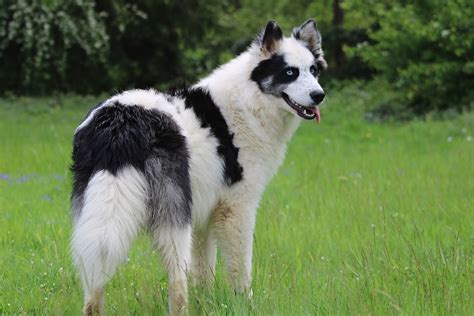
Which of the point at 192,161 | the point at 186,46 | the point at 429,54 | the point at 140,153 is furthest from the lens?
the point at 186,46

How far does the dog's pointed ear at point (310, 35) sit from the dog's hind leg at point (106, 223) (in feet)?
6.62

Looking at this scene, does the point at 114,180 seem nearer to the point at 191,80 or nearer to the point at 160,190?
the point at 160,190

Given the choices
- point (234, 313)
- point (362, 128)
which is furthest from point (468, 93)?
point (234, 313)

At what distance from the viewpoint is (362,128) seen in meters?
14.3

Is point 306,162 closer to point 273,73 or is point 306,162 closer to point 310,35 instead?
point 310,35

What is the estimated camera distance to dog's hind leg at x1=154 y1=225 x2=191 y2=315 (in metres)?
4.26

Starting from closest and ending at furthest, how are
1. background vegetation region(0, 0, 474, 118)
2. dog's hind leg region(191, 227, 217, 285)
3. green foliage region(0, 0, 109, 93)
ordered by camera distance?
dog's hind leg region(191, 227, 217, 285) → background vegetation region(0, 0, 474, 118) → green foliage region(0, 0, 109, 93)

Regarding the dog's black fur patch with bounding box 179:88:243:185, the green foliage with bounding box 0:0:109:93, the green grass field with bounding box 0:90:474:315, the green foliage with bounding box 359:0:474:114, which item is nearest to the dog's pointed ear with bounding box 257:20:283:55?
the dog's black fur patch with bounding box 179:88:243:185

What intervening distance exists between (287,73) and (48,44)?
52.1 ft

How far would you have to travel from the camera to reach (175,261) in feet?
14.0

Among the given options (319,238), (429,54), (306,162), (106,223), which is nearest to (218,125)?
(106,223)

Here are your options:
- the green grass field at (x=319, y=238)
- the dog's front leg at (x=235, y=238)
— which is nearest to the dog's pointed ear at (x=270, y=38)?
the dog's front leg at (x=235, y=238)

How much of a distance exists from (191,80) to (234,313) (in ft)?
61.7

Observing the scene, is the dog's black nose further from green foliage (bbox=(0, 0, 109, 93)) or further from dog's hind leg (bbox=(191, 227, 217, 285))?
green foliage (bbox=(0, 0, 109, 93))
